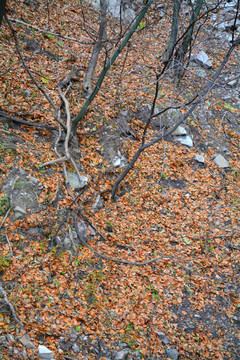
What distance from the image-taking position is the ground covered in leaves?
5.08 m

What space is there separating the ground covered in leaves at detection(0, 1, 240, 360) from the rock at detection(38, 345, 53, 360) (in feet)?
0.32

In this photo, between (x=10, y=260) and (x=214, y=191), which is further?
(x=214, y=191)

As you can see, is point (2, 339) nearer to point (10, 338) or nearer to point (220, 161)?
point (10, 338)

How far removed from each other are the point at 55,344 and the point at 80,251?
6.85 ft

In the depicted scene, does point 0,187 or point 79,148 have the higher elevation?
point 79,148

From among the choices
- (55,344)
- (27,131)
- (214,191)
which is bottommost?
(55,344)

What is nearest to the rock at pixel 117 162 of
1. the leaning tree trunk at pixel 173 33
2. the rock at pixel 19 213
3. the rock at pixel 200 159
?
the rock at pixel 200 159

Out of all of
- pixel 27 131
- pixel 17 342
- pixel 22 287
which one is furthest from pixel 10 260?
pixel 27 131

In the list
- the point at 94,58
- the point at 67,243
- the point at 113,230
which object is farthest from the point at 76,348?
the point at 94,58

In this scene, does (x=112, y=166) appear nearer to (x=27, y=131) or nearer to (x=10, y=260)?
(x=27, y=131)

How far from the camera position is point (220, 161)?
10.6m

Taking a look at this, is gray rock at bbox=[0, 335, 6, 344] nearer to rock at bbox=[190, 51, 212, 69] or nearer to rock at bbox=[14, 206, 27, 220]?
rock at bbox=[14, 206, 27, 220]

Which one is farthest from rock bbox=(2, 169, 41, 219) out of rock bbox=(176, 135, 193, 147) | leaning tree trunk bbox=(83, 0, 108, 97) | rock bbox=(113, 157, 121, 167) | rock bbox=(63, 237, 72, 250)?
rock bbox=(176, 135, 193, 147)

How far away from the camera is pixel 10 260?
5.11 metres
